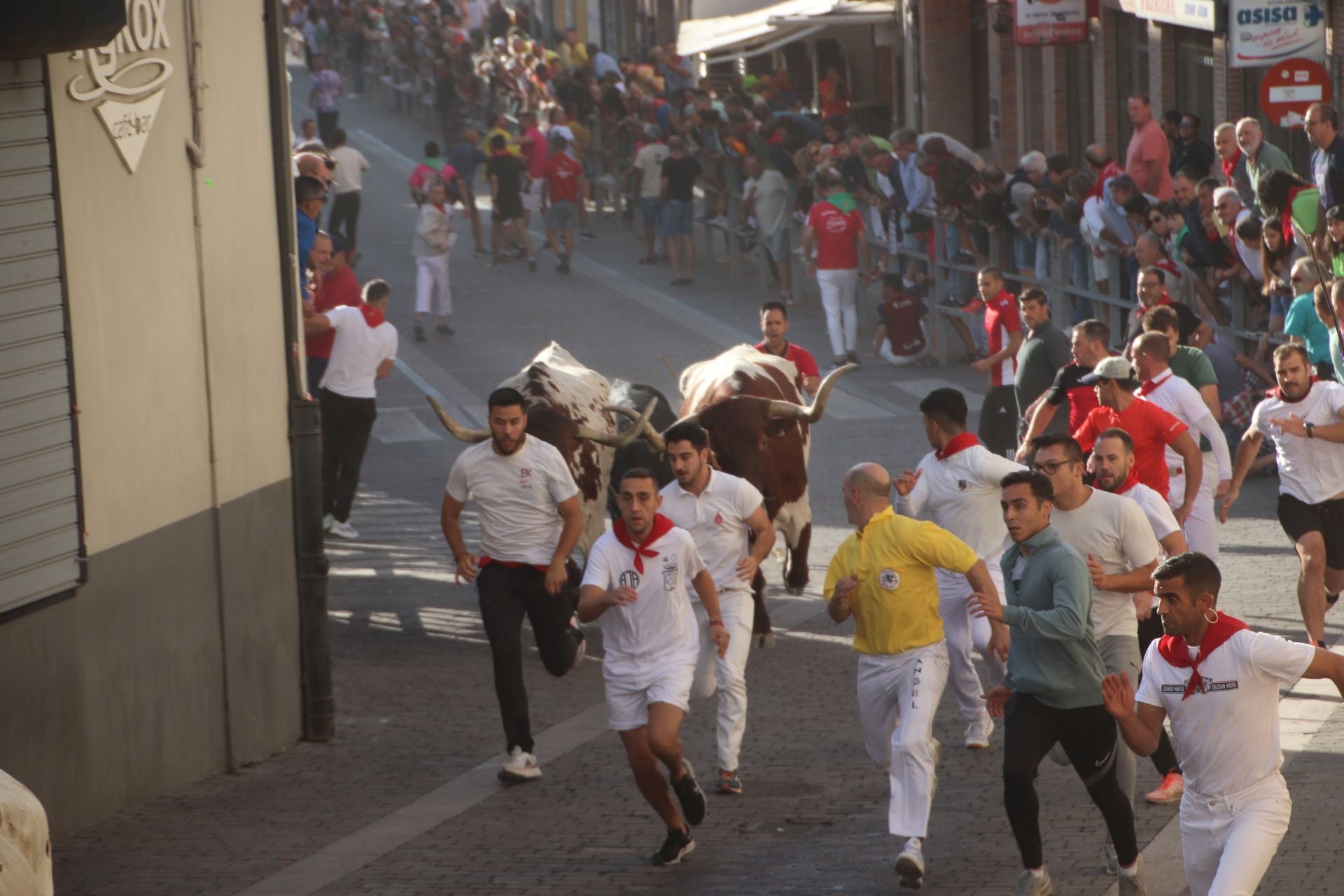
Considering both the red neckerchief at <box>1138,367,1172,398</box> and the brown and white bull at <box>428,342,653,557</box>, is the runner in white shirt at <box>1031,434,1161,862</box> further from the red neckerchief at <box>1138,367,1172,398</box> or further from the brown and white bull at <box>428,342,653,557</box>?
the brown and white bull at <box>428,342,653,557</box>

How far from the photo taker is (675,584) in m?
9.32

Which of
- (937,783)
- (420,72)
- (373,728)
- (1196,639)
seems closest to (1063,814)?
(937,783)

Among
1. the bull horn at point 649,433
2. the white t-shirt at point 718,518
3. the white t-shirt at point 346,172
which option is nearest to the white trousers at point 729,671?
the white t-shirt at point 718,518

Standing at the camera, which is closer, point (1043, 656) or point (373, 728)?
point (1043, 656)

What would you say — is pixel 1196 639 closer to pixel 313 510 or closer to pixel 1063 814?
pixel 1063 814

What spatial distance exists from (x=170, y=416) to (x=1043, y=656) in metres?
4.74

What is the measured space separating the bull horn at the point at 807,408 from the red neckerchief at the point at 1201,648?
6.06m

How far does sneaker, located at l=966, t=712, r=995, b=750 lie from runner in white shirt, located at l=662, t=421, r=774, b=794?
120 cm

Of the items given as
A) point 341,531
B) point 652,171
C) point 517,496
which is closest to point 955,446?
point 517,496

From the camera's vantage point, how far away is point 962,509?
10.5m

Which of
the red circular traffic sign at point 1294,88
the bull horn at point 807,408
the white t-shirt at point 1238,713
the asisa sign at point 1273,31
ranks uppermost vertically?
the asisa sign at point 1273,31

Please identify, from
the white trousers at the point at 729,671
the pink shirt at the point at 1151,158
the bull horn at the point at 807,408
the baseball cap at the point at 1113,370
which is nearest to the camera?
the white trousers at the point at 729,671

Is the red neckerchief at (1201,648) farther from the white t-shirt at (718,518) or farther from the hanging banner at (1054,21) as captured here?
the hanging banner at (1054,21)

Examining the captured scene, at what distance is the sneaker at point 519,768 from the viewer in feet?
34.0
